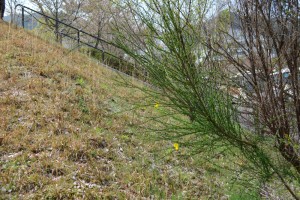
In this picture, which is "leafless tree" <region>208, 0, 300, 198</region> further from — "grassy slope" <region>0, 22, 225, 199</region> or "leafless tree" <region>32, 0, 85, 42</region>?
"leafless tree" <region>32, 0, 85, 42</region>

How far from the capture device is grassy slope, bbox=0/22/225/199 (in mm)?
2938

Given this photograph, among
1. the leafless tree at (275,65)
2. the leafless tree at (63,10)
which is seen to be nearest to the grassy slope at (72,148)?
the leafless tree at (275,65)

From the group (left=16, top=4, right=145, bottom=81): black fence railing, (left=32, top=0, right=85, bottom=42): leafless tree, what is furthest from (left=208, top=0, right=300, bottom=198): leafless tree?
(left=32, top=0, right=85, bottom=42): leafless tree

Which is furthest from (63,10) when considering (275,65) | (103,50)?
(275,65)

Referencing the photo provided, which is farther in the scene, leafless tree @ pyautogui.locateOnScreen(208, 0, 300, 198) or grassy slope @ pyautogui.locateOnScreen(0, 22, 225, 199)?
grassy slope @ pyautogui.locateOnScreen(0, 22, 225, 199)

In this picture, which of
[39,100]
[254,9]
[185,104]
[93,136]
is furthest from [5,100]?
[254,9]

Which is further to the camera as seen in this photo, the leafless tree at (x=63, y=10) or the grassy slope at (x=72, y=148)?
the leafless tree at (x=63, y=10)

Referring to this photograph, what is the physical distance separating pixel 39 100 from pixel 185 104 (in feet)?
11.9

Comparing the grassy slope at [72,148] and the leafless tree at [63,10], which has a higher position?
the leafless tree at [63,10]

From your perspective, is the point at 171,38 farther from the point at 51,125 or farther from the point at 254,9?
the point at 51,125

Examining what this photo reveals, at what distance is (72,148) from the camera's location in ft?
11.6

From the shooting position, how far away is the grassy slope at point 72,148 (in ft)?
9.64

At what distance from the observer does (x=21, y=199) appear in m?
2.60

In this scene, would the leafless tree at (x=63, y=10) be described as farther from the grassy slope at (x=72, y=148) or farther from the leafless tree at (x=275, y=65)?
the leafless tree at (x=275, y=65)
